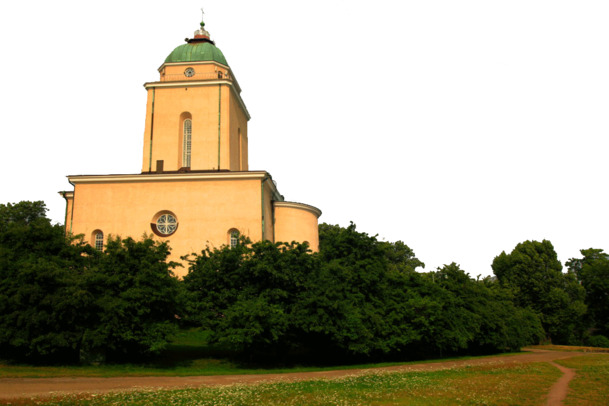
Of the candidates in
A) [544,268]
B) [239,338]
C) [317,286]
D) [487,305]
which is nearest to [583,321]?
[544,268]

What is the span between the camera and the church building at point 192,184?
101ft

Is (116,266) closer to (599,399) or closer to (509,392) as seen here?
(509,392)

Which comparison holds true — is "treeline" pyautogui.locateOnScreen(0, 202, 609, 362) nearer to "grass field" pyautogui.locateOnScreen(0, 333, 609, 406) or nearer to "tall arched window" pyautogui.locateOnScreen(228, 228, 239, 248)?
"grass field" pyautogui.locateOnScreen(0, 333, 609, 406)

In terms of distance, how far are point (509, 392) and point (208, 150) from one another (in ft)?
79.7

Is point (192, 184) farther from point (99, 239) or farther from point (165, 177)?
point (99, 239)

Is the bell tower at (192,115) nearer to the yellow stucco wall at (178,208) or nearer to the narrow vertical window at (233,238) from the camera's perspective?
the yellow stucco wall at (178,208)

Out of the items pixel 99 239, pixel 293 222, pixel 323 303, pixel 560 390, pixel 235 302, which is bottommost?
pixel 560 390

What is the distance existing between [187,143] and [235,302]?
15.5 metres

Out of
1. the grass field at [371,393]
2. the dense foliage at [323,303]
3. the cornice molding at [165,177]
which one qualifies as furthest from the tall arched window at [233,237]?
the grass field at [371,393]

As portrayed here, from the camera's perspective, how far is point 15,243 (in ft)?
71.1

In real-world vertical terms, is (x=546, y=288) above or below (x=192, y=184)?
below

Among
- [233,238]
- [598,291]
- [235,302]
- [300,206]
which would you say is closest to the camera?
[235,302]

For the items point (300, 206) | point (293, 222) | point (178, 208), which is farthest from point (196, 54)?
point (293, 222)

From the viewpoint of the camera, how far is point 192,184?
31.3 m
